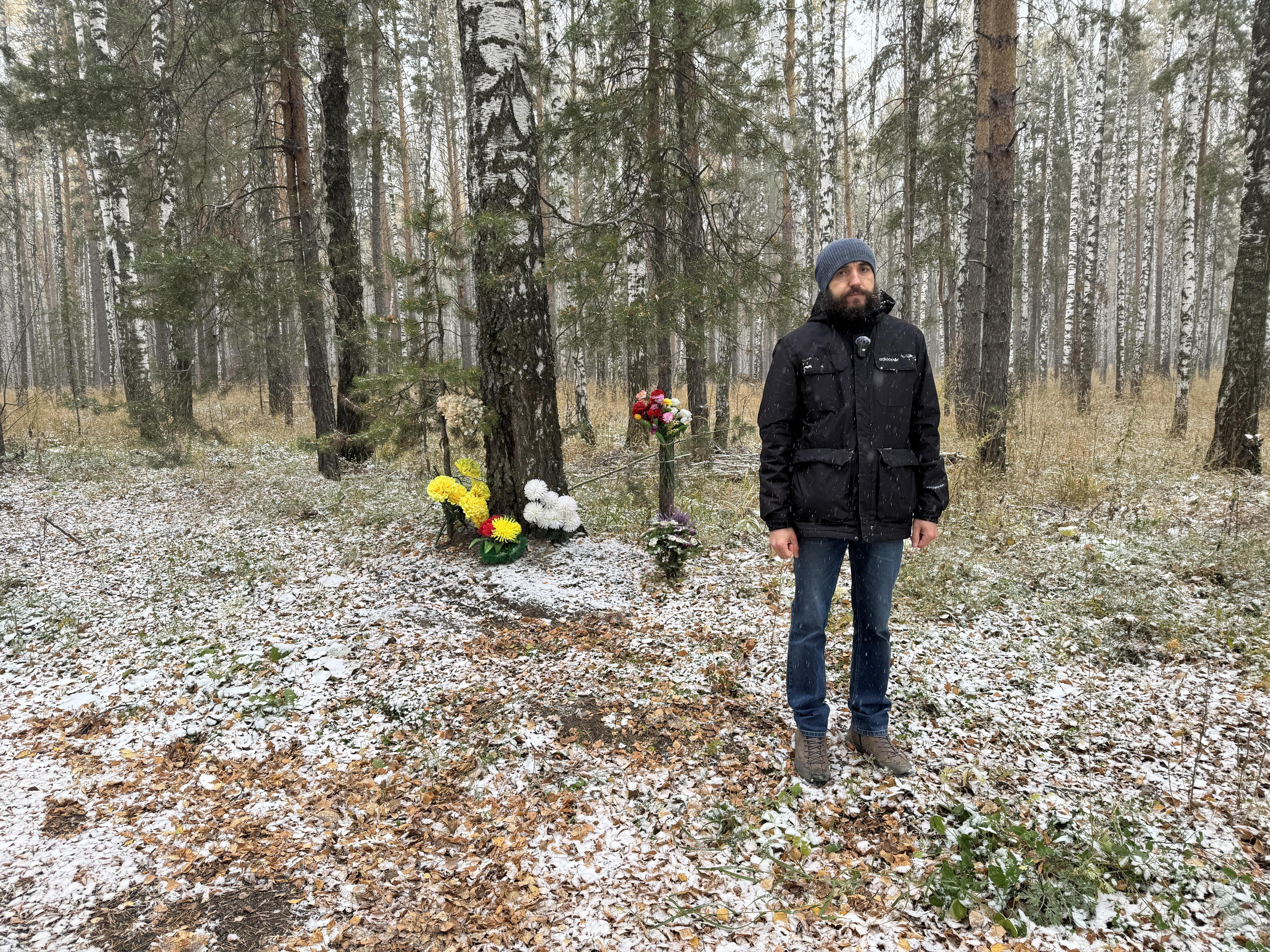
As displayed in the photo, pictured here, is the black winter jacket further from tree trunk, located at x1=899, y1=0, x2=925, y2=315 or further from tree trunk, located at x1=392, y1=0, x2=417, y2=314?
tree trunk, located at x1=392, y1=0, x2=417, y2=314

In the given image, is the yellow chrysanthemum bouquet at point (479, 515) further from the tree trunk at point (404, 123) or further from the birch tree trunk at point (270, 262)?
the tree trunk at point (404, 123)

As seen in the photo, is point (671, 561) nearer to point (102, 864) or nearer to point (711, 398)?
point (102, 864)

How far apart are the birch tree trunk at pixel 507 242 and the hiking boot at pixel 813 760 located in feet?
11.2

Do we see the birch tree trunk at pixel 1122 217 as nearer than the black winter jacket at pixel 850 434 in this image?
No

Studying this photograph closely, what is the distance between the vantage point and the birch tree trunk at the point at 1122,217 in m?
18.8

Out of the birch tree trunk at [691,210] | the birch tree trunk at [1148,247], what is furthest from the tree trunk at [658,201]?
the birch tree trunk at [1148,247]

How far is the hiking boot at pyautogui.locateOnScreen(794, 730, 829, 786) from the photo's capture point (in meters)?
2.92

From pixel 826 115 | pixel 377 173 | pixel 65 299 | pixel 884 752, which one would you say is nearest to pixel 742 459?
pixel 884 752

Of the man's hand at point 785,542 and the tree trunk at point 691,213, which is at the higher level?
the tree trunk at point 691,213

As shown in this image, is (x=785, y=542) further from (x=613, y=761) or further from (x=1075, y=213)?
(x=1075, y=213)

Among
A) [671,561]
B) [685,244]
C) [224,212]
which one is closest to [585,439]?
[685,244]

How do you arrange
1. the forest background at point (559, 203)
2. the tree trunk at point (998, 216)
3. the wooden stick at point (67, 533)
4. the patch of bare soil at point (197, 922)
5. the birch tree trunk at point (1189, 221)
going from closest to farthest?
1. the patch of bare soil at point (197, 922)
2. the forest background at point (559, 203)
3. the wooden stick at point (67, 533)
4. the tree trunk at point (998, 216)
5. the birch tree trunk at point (1189, 221)

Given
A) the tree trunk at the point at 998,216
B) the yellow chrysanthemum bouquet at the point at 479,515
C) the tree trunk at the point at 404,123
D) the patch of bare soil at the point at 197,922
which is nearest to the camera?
the patch of bare soil at the point at 197,922

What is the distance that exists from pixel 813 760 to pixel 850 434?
1.50 m
